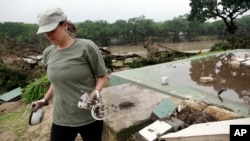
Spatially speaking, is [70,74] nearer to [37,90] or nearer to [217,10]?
[37,90]

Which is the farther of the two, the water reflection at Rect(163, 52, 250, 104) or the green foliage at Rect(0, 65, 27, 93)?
the green foliage at Rect(0, 65, 27, 93)

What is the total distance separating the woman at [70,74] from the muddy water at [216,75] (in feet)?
7.10

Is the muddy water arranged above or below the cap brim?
below

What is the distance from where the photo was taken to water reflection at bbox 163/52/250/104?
3.58 metres

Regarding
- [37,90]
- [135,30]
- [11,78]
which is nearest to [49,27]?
[37,90]

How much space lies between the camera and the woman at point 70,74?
1.76 m

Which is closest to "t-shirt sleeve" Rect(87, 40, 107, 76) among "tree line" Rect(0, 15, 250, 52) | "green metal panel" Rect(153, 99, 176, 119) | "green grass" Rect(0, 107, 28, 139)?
"green metal panel" Rect(153, 99, 176, 119)

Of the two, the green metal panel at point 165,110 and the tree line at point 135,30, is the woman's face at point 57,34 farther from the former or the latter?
the tree line at point 135,30

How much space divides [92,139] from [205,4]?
856 inches

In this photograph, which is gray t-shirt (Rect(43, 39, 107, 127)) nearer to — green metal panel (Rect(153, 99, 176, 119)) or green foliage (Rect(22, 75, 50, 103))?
green metal panel (Rect(153, 99, 176, 119))

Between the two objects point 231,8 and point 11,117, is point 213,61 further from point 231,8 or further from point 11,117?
point 231,8

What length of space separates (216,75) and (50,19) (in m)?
3.56

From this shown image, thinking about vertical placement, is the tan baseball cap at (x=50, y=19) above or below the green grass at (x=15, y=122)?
above

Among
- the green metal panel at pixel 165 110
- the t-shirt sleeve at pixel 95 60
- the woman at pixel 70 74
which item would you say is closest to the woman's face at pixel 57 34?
the woman at pixel 70 74
